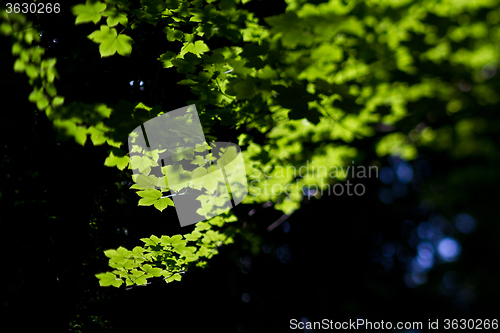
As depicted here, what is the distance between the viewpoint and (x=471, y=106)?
0.72 metres

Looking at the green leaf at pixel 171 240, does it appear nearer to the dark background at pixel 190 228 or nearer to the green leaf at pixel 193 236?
the green leaf at pixel 193 236

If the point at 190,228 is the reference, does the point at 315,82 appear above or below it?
above

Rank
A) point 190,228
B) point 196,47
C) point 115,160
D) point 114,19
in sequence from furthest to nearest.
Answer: point 190,228 → point 196,47 → point 114,19 → point 115,160

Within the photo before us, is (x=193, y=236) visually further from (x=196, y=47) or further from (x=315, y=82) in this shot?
(x=315, y=82)

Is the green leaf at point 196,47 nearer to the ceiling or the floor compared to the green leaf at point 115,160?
nearer to the ceiling

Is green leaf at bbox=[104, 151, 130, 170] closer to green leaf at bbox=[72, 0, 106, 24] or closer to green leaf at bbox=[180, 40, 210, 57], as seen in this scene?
green leaf at bbox=[72, 0, 106, 24]

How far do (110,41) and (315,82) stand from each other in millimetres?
1427

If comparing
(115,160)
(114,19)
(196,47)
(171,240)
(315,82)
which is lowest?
(171,240)

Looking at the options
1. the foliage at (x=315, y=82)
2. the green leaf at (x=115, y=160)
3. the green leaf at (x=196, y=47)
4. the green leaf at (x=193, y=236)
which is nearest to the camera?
the foliage at (x=315, y=82)

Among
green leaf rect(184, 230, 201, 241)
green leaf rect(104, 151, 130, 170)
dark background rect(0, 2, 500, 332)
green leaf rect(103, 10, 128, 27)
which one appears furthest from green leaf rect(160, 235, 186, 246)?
green leaf rect(103, 10, 128, 27)

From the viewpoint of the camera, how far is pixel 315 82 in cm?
133

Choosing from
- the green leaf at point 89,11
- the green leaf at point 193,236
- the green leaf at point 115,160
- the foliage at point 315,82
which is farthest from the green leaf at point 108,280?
the green leaf at point 89,11

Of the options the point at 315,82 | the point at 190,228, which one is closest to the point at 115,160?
the point at 315,82

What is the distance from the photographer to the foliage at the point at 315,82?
0.87 m
